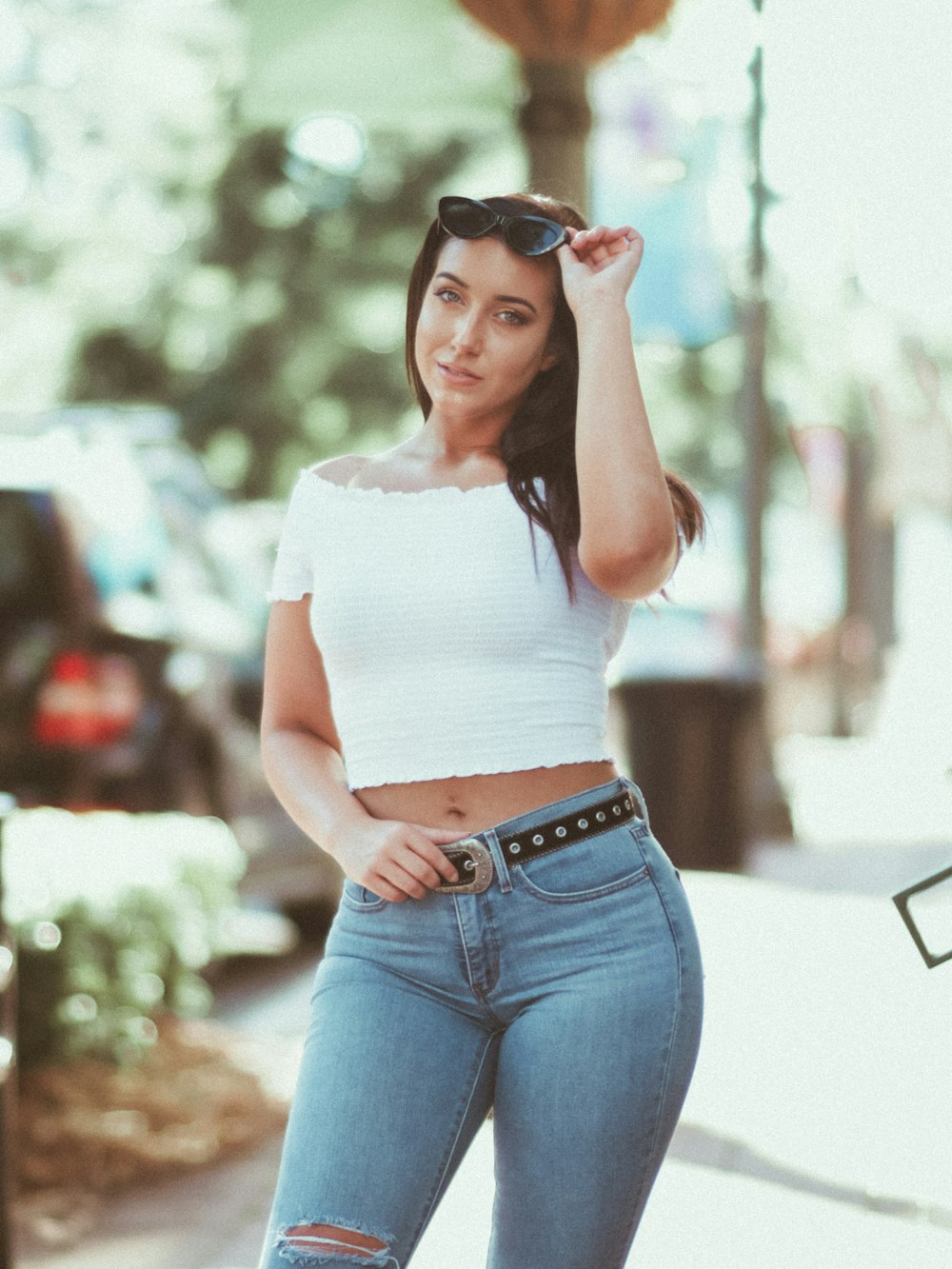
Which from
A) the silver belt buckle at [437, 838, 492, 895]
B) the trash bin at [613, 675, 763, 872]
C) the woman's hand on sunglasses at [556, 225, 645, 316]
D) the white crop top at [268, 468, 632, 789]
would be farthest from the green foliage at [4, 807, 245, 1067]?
the trash bin at [613, 675, 763, 872]

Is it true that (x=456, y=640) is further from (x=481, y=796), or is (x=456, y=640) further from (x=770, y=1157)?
(x=770, y=1157)

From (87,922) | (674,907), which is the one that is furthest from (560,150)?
(674,907)

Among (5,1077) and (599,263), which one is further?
(5,1077)

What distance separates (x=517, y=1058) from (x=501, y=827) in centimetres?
29

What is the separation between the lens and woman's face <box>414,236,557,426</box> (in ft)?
8.34

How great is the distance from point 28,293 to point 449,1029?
58.5 ft

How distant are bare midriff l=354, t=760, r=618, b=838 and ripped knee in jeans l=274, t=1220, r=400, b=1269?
50 cm

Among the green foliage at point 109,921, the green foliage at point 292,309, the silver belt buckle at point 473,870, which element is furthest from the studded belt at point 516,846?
the green foliage at point 292,309

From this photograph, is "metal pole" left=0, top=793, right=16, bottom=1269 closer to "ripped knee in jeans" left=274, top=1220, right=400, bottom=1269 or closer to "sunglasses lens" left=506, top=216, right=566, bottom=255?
"ripped knee in jeans" left=274, top=1220, right=400, bottom=1269

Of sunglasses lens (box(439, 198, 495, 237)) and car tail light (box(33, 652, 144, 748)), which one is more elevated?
sunglasses lens (box(439, 198, 495, 237))

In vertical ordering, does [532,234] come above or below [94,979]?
above

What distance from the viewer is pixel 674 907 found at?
7.88 ft

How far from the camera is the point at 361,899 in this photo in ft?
7.96

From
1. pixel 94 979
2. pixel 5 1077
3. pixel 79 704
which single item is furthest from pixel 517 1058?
pixel 79 704
